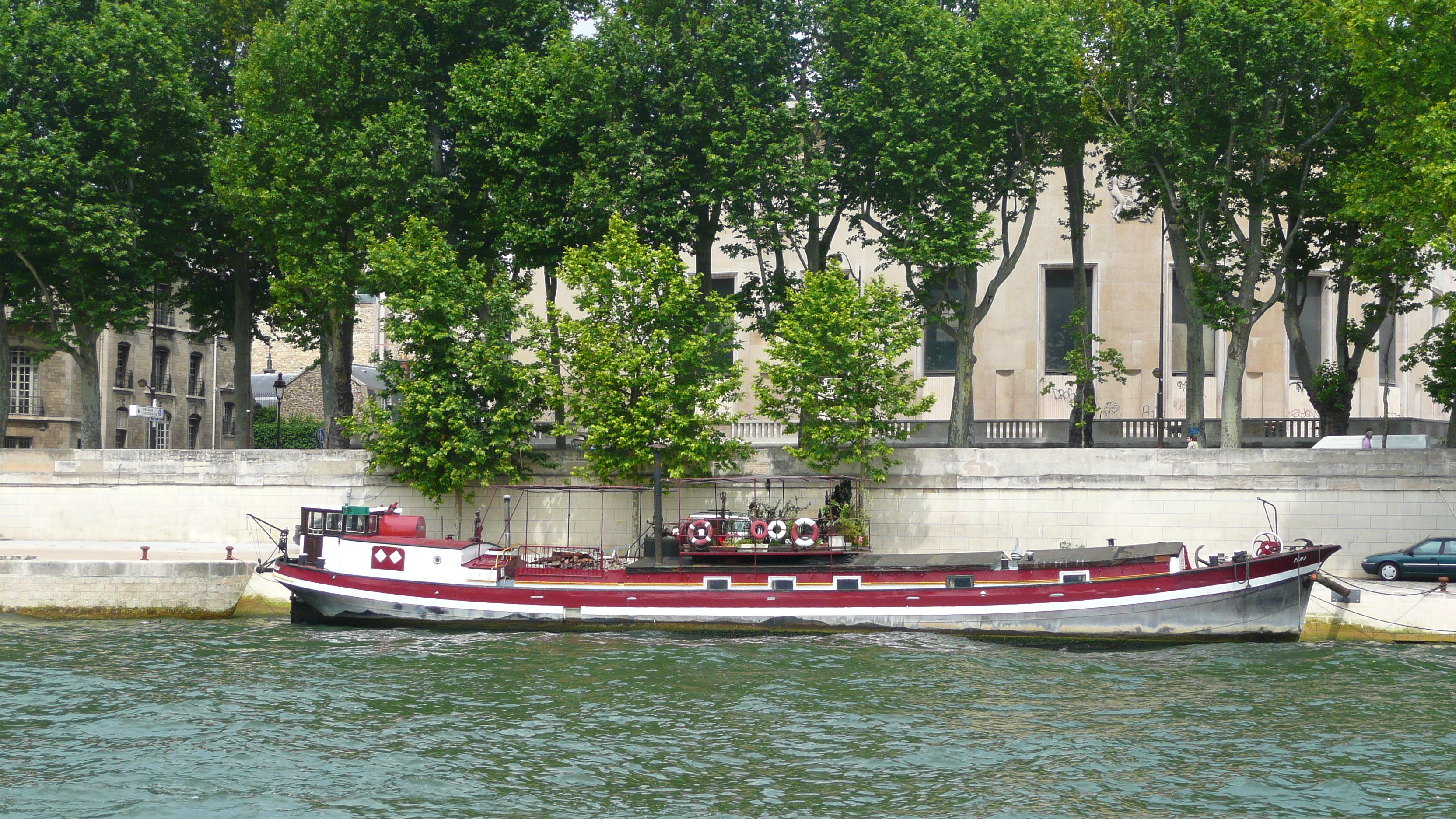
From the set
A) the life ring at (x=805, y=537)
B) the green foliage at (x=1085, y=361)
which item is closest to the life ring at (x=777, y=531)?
the life ring at (x=805, y=537)

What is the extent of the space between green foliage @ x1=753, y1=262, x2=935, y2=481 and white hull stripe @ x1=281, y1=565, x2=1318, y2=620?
6.07 meters

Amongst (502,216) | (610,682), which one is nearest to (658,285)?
(502,216)

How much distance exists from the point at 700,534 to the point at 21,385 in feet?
118

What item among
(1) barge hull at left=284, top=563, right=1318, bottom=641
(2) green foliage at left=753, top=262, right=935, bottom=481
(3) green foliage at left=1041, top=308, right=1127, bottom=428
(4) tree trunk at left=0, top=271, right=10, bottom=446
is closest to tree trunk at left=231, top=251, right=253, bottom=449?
(4) tree trunk at left=0, top=271, right=10, bottom=446

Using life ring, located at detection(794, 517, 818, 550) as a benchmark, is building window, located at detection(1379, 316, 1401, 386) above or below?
above

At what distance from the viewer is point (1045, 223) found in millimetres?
51031

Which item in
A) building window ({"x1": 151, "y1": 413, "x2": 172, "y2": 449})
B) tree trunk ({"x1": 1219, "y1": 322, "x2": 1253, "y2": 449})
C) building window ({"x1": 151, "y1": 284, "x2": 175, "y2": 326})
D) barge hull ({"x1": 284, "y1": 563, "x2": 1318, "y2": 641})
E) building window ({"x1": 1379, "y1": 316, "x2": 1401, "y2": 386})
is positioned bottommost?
barge hull ({"x1": 284, "y1": 563, "x2": 1318, "y2": 641})

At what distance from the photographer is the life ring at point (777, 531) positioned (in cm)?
2984

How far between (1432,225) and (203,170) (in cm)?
3355

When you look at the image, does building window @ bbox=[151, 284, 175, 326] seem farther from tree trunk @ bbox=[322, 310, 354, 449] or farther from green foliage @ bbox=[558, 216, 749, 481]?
green foliage @ bbox=[558, 216, 749, 481]

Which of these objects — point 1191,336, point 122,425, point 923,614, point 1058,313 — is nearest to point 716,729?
point 923,614

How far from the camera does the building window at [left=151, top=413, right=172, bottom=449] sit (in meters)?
57.8

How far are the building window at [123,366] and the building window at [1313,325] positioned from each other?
46334 mm

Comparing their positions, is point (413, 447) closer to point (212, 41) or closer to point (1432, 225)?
point (212, 41)
